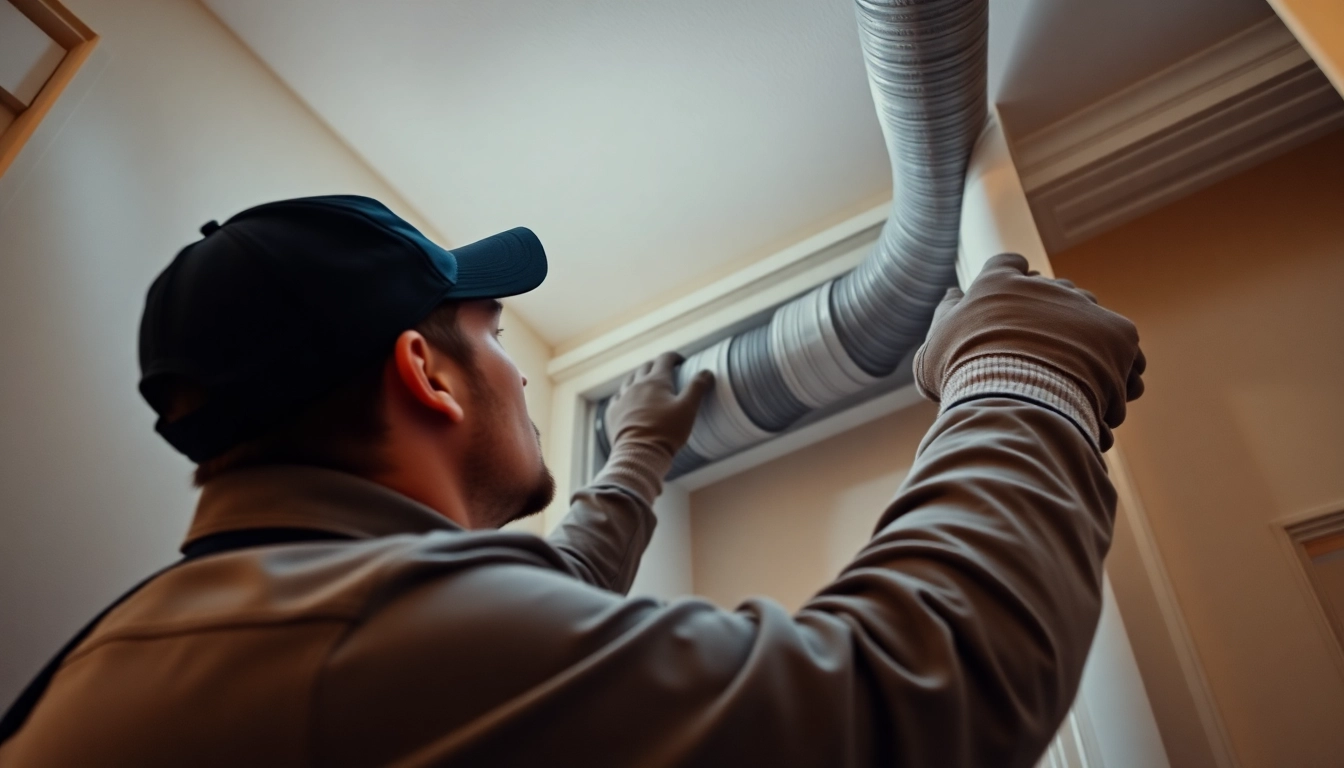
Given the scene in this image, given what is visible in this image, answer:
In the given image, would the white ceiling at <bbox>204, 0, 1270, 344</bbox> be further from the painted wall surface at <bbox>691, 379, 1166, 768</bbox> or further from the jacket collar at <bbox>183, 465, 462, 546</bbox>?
the jacket collar at <bbox>183, 465, 462, 546</bbox>

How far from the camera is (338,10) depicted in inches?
56.1

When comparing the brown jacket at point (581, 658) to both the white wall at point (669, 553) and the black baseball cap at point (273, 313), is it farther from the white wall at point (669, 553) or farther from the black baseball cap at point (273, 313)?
the white wall at point (669, 553)

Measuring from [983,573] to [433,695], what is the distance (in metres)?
0.28

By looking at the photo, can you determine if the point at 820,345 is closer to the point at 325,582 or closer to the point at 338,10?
the point at 338,10

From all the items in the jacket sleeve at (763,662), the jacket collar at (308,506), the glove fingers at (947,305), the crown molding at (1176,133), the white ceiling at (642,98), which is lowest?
the jacket sleeve at (763,662)

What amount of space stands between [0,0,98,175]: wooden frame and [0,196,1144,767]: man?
56cm

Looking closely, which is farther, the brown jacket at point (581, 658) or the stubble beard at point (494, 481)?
the stubble beard at point (494, 481)

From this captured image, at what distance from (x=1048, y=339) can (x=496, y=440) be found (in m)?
0.43

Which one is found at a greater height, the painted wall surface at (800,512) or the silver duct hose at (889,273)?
the silver duct hose at (889,273)

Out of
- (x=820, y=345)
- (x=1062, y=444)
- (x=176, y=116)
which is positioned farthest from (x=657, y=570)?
(x=1062, y=444)

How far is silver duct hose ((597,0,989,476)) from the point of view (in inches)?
46.2

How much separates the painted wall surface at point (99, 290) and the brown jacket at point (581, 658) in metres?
0.55

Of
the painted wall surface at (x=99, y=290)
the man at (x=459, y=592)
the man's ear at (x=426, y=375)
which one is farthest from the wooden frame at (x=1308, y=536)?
the painted wall surface at (x=99, y=290)

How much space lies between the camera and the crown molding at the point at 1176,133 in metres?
1.35
